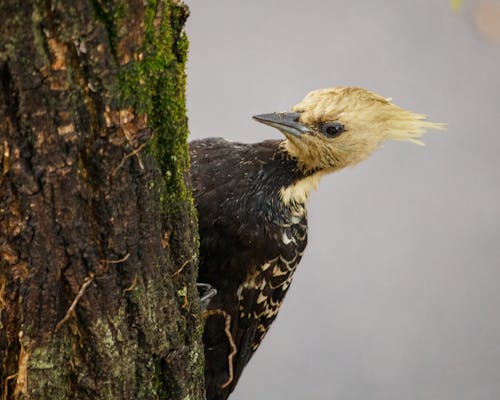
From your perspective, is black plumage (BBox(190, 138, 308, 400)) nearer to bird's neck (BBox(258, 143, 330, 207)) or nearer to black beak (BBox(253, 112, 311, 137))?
bird's neck (BBox(258, 143, 330, 207))

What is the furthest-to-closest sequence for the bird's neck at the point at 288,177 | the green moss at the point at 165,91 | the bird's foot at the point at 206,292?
1. the bird's neck at the point at 288,177
2. the bird's foot at the point at 206,292
3. the green moss at the point at 165,91

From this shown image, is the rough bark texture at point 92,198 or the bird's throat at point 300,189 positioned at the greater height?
the bird's throat at point 300,189

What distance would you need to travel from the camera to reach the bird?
80.7 inches

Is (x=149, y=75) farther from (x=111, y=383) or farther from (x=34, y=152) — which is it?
(x=111, y=383)

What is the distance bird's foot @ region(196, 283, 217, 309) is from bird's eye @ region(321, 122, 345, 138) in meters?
0.60

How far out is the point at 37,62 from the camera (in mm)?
969

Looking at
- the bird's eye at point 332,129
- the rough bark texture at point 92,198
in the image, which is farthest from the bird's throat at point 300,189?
the rough bark texture at point 92,198

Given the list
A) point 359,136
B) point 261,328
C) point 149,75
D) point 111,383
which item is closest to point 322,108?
point 359,136

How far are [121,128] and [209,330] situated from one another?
126cm

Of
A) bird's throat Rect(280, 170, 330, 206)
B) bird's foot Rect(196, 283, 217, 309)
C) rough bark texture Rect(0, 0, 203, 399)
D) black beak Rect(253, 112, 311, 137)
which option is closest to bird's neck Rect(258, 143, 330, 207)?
bird's throat Rect(280, 170, 330, 206)

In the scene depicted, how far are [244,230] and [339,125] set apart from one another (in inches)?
17.5

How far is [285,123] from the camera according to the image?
2035 mm

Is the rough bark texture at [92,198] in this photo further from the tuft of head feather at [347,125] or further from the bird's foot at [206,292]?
the tuft of head feather at [347,125]

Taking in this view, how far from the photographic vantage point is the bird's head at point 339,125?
205 centimetres
